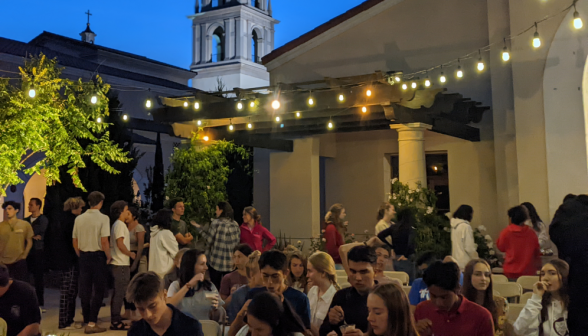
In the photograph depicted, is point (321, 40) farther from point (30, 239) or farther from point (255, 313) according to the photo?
point (255, 313)

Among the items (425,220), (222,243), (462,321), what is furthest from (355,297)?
(425,220)

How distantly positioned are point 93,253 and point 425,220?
19.4 ft

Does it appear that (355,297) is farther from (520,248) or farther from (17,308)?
(520,248)

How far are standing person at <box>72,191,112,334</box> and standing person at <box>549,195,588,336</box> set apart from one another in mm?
5632

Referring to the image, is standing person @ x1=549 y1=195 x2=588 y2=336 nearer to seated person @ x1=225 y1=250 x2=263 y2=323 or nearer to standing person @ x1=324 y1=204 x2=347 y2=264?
seated person @ x1=225 y1=250 x2=263 y2=323

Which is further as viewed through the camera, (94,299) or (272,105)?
(272,105)

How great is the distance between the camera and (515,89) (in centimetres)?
1262

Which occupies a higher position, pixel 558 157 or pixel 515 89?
pixel 515 89

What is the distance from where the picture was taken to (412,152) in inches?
474

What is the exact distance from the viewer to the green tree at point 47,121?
892cm

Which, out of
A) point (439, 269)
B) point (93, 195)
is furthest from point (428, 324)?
point (93, 195)

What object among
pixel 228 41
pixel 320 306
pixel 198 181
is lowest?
pixel 320 306

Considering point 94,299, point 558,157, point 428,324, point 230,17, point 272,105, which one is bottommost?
point 94,299

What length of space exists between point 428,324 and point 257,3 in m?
51.0
